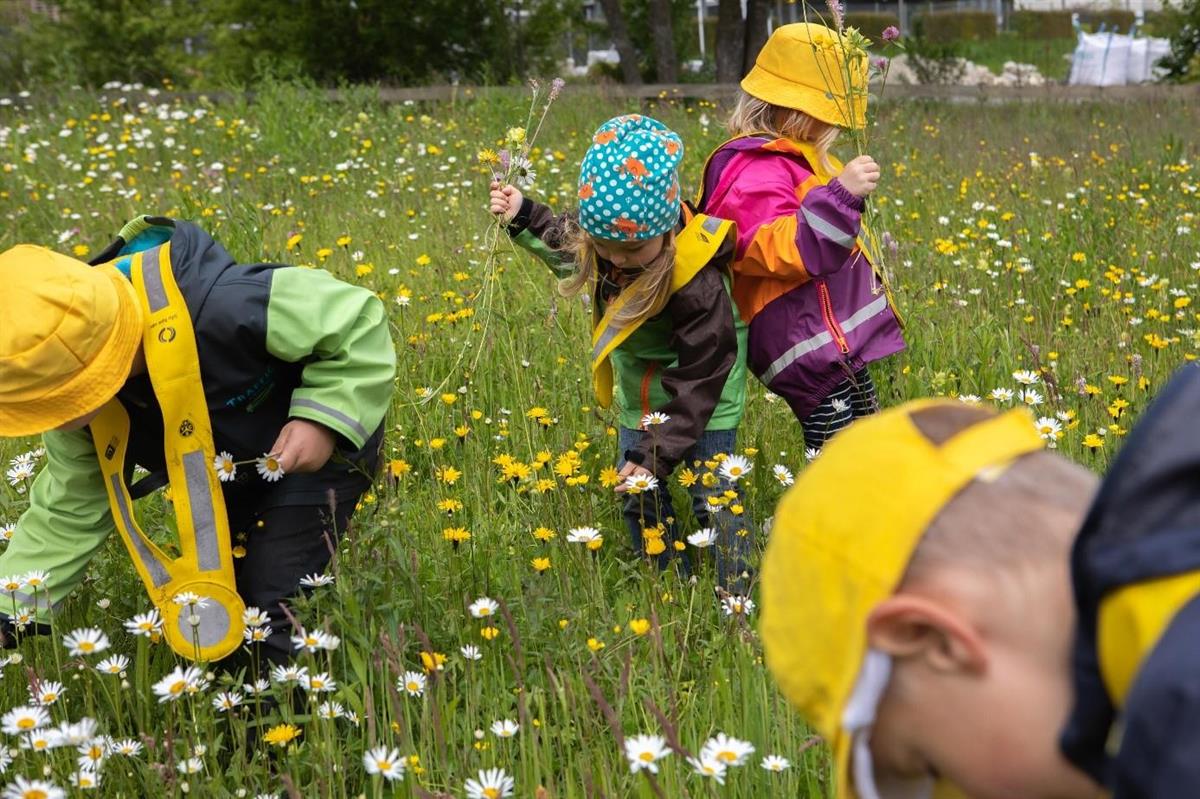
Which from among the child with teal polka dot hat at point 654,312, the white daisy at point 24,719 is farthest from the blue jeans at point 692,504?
the white daisy at point 24,719

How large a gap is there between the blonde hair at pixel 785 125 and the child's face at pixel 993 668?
2638mm

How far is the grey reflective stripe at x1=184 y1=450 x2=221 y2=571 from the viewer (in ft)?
8.70

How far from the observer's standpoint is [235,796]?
2230mm

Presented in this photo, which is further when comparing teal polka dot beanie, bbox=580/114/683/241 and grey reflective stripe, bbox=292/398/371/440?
teal polka dot beanie, bbox=580/114/683/241

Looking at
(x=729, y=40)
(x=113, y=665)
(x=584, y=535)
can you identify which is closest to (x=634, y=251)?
(x=584, y=535)

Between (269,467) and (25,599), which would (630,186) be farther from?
(25,599)

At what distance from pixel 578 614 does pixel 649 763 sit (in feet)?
2.41

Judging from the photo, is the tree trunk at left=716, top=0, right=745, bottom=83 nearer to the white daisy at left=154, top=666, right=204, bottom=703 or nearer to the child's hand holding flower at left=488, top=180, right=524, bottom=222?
the child's hand holding flower at left=488, top=180, right=524, bottom=222

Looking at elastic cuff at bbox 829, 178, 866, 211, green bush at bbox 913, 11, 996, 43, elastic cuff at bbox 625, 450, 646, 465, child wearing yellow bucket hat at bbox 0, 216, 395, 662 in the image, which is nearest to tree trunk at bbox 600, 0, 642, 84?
elastic cuff at bbox 829, 178, 866, 211

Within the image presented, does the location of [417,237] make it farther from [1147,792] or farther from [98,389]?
[1147,792]

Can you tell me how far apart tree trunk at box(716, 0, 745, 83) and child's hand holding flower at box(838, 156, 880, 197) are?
14584 millimetres

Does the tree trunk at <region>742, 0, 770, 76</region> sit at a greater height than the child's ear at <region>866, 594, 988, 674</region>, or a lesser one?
lesser

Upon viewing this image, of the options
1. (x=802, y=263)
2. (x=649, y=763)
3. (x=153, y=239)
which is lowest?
(x=649, y=763)

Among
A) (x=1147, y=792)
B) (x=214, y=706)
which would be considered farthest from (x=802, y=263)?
(x=1147, y=792)
